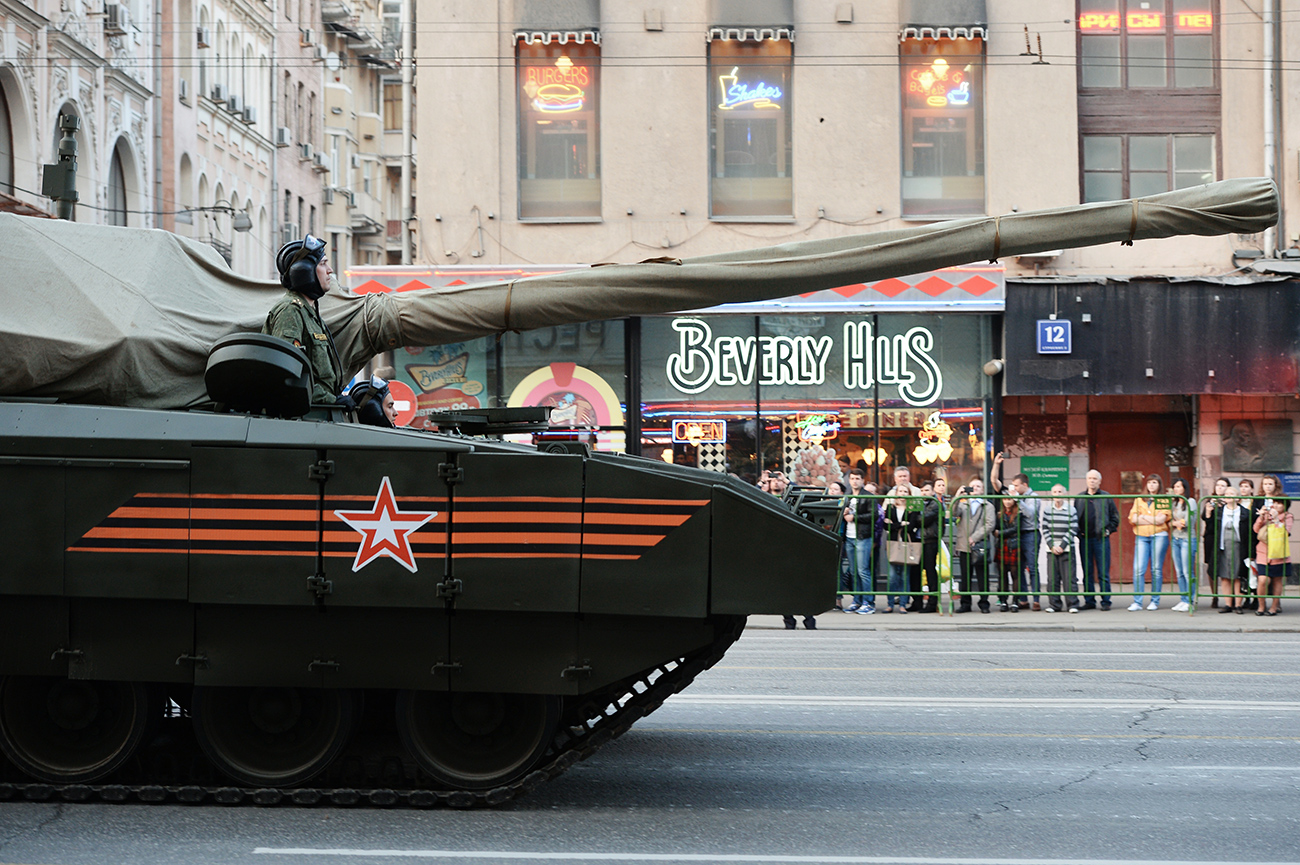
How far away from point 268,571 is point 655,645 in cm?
198

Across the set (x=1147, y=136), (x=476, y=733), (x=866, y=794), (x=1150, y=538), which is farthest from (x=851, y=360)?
(x=476, y=733)

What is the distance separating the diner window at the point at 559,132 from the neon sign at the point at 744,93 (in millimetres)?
1980

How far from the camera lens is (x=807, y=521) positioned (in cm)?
756

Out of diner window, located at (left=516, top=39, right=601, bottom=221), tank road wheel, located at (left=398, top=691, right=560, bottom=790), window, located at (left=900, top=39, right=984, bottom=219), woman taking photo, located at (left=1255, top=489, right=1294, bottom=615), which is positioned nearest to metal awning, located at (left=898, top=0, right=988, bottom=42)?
window, located at (left=900, top=39, right=984, bottom=219)

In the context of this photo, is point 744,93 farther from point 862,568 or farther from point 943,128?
point 862,568

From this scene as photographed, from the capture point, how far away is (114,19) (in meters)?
29.5

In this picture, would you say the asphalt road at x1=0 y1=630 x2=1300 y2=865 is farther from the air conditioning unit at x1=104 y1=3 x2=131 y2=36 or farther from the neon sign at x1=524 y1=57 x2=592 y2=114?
the air conditioning unit at x1=104 y1=3 x2=131 y2=36

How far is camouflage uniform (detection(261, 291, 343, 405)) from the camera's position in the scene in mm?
7824

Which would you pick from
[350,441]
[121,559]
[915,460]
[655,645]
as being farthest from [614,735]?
[915,460]

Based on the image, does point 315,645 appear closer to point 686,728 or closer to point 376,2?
point 686,728

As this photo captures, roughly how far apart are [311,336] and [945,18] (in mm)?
16490

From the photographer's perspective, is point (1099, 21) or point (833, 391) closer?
point (833, 391)

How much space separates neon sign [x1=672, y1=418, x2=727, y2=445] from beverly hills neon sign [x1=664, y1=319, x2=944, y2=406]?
700 millimetres

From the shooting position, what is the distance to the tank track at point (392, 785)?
726cm
